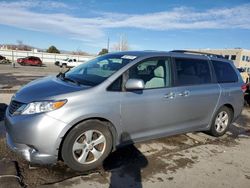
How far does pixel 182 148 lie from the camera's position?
4.92 metres

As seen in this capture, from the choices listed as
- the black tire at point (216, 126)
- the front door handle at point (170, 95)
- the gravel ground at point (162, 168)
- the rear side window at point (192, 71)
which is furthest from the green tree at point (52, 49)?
the front door handle at point (170, 95)

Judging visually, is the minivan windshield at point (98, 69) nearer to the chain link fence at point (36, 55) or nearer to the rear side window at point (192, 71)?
the rear side window at point (192, 71)

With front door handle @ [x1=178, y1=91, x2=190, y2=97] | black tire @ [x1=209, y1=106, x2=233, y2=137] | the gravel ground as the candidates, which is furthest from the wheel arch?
black tire @ [x1=209, y1=106, x2=233, y2=137]

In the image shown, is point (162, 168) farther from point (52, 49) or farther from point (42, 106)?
point (52, 49)

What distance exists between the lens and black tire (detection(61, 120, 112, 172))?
3.48 meters

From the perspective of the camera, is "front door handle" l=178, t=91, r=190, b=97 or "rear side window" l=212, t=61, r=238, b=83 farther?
"rear side window" l=212, t=61, r=238, b=83

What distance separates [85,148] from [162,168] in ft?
4.07

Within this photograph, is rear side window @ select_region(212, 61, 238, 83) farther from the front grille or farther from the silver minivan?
the front grille

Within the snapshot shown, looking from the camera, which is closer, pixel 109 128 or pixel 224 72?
pixel 109 128

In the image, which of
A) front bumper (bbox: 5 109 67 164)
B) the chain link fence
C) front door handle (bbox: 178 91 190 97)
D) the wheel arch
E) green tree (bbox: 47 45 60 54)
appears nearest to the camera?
front bumper (bbox: 5 109 67 164)

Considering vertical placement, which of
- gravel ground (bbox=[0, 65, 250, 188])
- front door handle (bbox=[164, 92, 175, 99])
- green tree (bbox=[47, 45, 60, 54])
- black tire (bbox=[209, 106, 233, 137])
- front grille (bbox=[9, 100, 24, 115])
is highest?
green tree (bbox=[47, 45, 60, 54])

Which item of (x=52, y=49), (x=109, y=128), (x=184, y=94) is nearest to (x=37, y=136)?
(x=109, y=128)

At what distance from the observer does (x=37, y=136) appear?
3.28 meters

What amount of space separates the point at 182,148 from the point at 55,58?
5088cm
